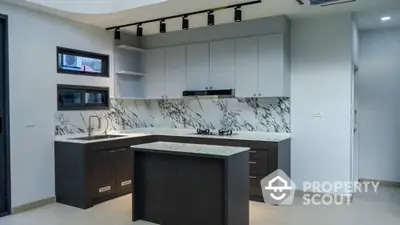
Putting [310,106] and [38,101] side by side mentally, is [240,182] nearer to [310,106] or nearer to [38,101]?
[310,106]

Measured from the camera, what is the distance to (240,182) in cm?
332

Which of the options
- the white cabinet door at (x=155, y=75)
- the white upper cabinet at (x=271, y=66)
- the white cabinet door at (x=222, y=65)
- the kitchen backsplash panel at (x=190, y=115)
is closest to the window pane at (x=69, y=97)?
the kitchen backsplash panel at (x=190, y=115)

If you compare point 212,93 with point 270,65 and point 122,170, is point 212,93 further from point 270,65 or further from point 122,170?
point 122,170

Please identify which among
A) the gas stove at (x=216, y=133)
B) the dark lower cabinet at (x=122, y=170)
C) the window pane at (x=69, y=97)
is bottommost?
the dark lower cabinet at (x=122, y=170)

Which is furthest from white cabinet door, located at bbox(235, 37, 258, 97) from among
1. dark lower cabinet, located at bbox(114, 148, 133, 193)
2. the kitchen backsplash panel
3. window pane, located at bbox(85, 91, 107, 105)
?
window pane, located at bbox(85, 91, 107, 105)

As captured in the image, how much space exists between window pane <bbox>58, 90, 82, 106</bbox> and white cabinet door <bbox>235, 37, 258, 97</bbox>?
2469 millimetres

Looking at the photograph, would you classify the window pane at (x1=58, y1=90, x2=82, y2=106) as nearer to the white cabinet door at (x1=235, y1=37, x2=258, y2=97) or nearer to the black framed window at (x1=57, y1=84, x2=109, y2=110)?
the black framed window at (x1=57, y1=84, x2=109, y2=110)

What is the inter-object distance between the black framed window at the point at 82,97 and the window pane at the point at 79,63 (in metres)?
0.29

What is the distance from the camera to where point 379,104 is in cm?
557

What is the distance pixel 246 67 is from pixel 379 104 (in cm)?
252

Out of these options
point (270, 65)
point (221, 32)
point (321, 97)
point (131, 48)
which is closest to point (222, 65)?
point (221, 32)

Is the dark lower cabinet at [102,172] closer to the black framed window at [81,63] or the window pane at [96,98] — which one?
the window pane at [96,98]

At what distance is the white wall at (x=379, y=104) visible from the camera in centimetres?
547

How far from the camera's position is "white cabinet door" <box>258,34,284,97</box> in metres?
4.68
